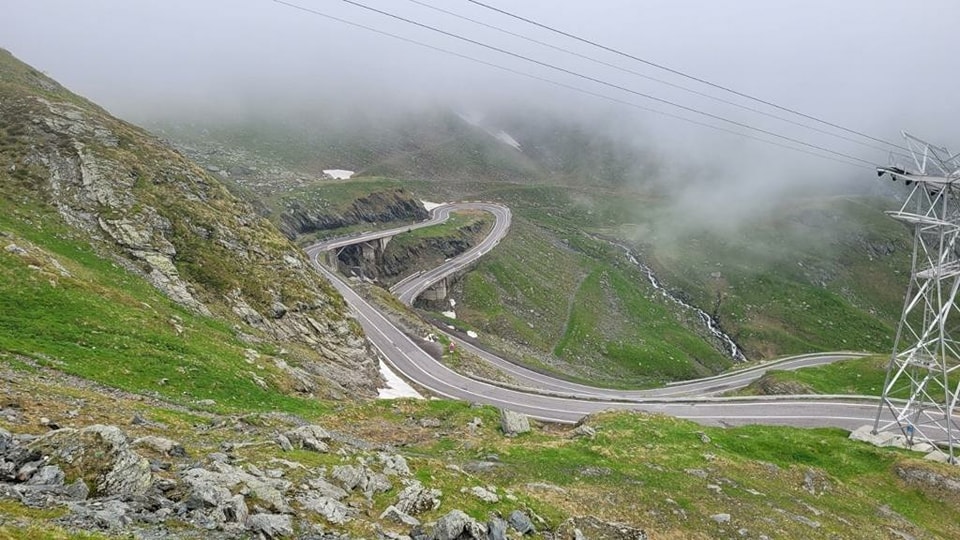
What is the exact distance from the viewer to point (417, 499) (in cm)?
1786

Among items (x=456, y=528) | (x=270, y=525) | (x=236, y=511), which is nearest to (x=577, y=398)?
(x=456, y=528)

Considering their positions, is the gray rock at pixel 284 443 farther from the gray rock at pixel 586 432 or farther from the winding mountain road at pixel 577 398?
the winding mountain road at pixel 577 398

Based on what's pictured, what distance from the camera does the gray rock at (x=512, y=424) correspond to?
36959mm

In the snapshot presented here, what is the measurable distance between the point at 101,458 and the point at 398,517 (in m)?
8.29

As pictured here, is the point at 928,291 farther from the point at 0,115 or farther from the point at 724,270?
the point at 724,270

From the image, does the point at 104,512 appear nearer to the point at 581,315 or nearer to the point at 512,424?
the point at 512,424

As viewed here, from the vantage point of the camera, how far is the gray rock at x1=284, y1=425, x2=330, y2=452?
21547 mm

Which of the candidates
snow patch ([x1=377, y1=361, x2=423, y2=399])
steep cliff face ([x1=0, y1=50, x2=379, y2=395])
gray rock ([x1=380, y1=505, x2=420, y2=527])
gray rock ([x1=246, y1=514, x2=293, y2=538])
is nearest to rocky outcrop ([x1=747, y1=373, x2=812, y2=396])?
snow patch ([x1=377, y1=361, x2=423, y2=399])

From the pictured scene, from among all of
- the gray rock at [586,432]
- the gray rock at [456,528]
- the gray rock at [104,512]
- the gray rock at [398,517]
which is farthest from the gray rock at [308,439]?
the gray rock at [586,432]

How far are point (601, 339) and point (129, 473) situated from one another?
118809 mm

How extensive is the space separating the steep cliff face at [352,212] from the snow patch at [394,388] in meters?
74.7

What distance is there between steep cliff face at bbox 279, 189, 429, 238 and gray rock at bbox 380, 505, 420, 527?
11797cm

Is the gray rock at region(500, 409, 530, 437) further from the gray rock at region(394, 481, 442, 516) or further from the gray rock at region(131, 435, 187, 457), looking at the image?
the gray rock at region(131, 435, 187, 457)

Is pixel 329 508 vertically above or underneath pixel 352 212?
underneath
